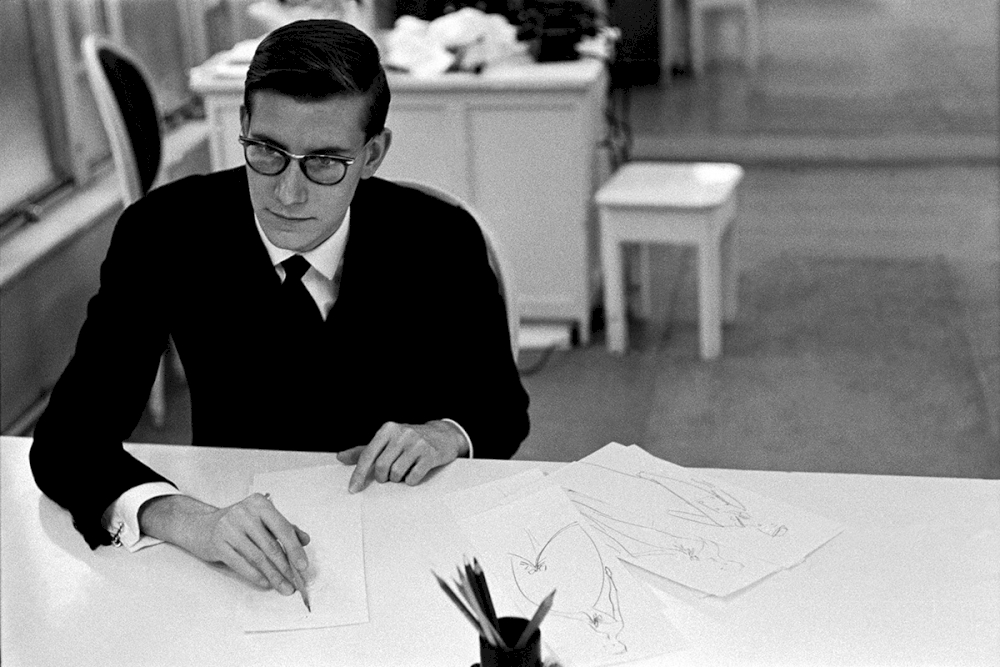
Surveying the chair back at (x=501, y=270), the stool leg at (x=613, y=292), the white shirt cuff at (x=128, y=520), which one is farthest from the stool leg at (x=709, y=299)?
the white shirt cuff at (x=128, y=520)

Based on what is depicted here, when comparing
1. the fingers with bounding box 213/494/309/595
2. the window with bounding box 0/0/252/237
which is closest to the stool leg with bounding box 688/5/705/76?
the window with bounding box 0/0/252/237

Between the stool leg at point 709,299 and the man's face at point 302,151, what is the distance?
227 centimetres

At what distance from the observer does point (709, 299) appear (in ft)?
13.3

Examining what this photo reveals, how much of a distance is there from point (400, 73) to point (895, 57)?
7.78 feet

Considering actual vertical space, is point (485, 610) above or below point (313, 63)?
below

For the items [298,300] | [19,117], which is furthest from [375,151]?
[19,117]

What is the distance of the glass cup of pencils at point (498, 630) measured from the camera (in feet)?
4.09

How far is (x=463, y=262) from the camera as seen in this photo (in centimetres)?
205

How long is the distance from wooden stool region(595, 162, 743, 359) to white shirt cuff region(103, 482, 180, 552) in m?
2.47

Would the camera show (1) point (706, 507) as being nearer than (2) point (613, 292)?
Yes

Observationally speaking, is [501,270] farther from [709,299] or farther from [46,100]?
[46,100]

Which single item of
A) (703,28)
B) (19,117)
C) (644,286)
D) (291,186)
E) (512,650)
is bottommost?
(644,286)

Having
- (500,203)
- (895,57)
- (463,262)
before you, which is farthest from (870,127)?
(463,262)

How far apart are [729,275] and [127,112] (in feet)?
6.04
